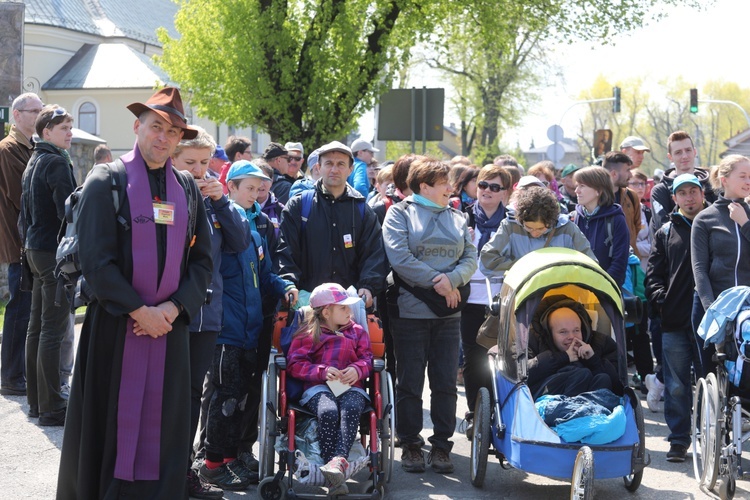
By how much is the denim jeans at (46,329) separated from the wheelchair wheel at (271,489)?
8.92 feet

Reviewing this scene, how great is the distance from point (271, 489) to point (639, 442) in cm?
222

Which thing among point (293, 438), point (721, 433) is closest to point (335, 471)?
point (293, 438)

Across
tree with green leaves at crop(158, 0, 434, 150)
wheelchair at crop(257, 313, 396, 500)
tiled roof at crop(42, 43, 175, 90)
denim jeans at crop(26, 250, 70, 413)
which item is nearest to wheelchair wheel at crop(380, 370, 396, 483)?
wheelchair at crop(257, 313, 396, 500)

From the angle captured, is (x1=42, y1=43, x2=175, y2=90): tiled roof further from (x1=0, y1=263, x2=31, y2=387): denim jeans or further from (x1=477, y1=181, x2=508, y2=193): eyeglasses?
(x1=477, y1=181, x2=508, y2=193): eyeglasses

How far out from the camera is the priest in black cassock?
5.20m

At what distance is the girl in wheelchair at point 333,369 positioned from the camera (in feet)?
20.4

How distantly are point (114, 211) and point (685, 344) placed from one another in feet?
15.1

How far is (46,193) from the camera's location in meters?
8.09

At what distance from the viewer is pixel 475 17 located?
23891 mm

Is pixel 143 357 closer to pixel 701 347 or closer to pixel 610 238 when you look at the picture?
pixel 701 347

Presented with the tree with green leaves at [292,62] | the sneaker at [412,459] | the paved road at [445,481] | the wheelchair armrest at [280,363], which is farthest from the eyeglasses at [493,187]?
the tree with green leaves at [292,62]

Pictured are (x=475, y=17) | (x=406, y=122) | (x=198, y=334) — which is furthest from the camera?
(x=475, y=17)

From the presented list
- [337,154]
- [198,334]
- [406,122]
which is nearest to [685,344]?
[337,154]

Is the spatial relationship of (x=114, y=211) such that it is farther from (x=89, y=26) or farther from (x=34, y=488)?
(x=89, y=26)
